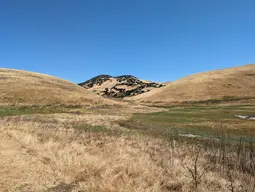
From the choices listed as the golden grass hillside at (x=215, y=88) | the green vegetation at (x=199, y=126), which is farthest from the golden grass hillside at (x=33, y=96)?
the golden grass hillside at (x=215, y=88)

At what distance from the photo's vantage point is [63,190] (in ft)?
26.3

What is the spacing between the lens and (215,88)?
144 m

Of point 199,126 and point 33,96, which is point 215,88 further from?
point 199,126

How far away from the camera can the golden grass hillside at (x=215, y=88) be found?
434ft

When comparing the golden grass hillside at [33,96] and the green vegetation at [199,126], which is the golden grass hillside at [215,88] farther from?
the green vegetation at [199,126]

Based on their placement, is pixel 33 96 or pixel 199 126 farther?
pixel 33 96

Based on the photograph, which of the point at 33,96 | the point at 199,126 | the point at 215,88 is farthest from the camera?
the point at 215,88

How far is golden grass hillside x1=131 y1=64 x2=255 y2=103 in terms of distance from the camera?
132 meters

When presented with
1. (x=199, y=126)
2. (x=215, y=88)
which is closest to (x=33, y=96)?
(x=199, y=126)

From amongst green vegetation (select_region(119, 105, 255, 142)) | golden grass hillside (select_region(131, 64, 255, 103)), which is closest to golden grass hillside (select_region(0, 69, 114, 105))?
green vegetation (select_region(119, 105, 255, 142))

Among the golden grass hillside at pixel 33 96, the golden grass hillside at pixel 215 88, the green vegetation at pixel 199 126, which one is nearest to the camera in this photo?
the green vegetation at pixel 199 126

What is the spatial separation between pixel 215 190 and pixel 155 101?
139m

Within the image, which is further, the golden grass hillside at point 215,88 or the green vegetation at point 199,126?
the golden grass hillside at point 215,88

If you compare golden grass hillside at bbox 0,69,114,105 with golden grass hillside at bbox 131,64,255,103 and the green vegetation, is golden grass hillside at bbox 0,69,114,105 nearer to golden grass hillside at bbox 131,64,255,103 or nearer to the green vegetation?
the green vegetation
